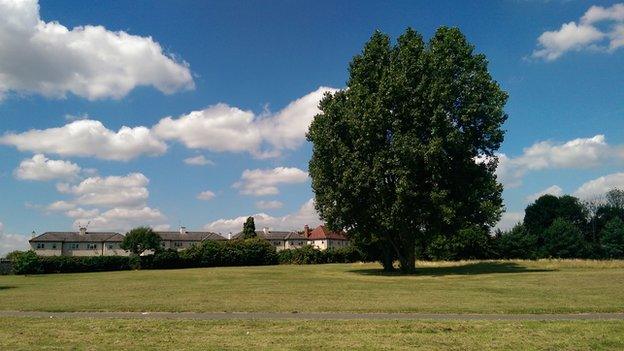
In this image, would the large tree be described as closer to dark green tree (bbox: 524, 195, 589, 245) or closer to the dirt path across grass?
the dirt path across grass

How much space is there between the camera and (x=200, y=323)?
46.4 ft

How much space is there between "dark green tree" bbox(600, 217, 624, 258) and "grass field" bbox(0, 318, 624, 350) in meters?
84.2

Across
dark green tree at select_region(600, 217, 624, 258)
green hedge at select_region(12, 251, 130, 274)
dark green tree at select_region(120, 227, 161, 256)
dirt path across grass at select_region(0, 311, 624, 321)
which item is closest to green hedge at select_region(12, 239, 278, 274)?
green hedge at select_region(12, 251, 130, 274)

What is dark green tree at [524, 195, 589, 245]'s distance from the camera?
356ft

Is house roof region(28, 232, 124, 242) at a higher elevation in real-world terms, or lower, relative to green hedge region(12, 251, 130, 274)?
higher

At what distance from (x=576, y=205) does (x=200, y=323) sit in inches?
4668

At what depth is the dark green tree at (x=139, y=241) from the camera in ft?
356

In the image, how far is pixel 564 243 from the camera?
84.0 m

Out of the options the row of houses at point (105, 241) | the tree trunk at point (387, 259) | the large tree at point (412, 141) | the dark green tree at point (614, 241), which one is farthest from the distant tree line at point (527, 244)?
the row of houses at point (105, 241)

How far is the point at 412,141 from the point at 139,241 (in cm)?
8638

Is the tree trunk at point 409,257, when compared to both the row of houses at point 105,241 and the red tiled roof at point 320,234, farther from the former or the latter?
the red tiled roof at point 320,234

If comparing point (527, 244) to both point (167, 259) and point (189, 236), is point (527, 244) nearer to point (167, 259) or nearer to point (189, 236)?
point (167, 259)

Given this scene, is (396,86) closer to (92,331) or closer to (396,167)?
(396,167)

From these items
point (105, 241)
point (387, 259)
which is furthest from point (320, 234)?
point (387, 259)
